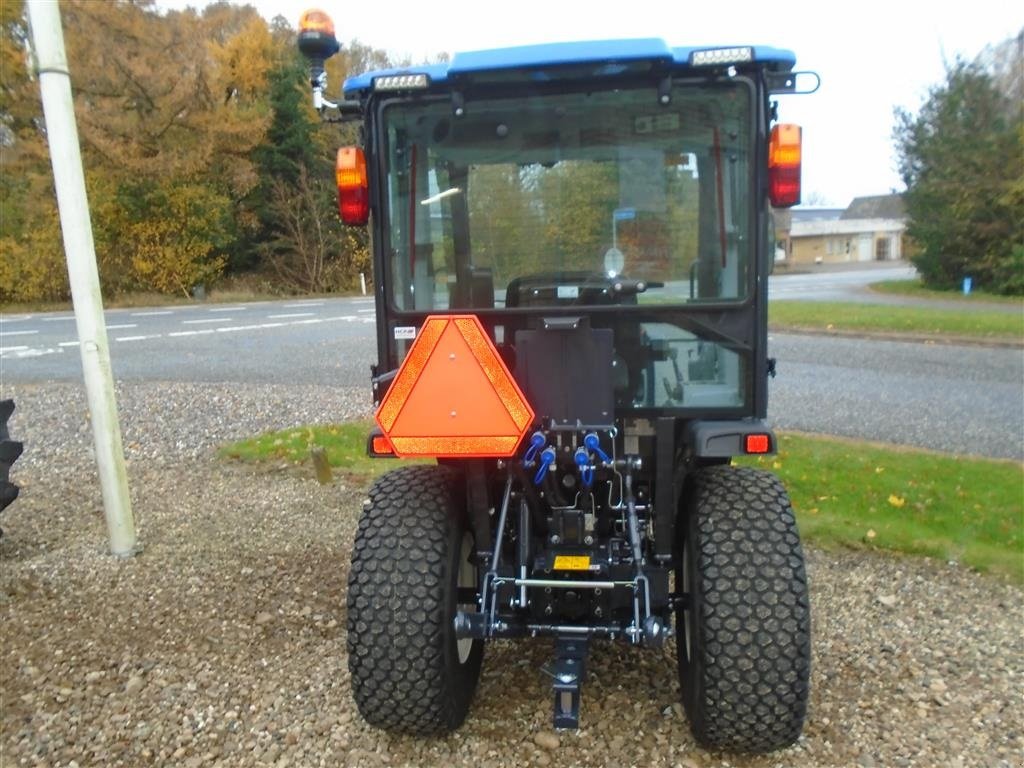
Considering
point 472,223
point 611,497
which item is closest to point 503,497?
point 611,497

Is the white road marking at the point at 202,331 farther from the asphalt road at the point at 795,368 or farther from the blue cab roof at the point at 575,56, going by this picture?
the blue cab roof at the point at 575,56

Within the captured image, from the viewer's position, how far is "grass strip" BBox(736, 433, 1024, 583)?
506 centimetres

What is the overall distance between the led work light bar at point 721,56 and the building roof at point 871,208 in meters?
86.5

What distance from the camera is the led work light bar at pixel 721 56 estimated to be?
2775 mm

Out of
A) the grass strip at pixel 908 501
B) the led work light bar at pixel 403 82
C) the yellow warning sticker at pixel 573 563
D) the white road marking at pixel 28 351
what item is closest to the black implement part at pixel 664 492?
the yellow warning sticker at pixel 573 563

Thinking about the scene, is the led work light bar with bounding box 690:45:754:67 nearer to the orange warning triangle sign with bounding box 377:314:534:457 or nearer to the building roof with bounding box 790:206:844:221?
the orange warning triangle sign with bounding box 377:314:534:457

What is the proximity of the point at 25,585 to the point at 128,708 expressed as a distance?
1558 millimetres

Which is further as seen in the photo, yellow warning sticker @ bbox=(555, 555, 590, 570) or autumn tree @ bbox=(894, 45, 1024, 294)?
autumn tree @ bbox=(894, 45, 1024, 294)

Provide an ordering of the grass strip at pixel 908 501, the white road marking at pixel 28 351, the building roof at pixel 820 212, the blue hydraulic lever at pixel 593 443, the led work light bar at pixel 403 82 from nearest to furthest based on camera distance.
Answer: the blue hydraulic lever at pixel 593 443
the led work light bar at pixel 403 82
the grass strip at pixel 908 501
the white road marking at pixel 28 351
the building roof at pixel 820 212

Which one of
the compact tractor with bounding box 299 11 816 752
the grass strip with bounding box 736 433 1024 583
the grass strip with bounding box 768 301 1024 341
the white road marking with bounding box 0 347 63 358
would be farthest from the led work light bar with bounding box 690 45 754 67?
the grass strip with bounding box 768 301 1024 341

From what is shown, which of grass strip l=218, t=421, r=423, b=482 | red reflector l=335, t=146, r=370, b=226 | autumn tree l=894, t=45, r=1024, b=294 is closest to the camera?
red reflector l=335, t=146, r=370, b=226

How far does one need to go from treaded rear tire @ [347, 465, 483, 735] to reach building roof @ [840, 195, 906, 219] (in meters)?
87.0

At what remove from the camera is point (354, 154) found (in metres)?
3.07

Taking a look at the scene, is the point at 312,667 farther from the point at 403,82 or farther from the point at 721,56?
the point at 721,56
